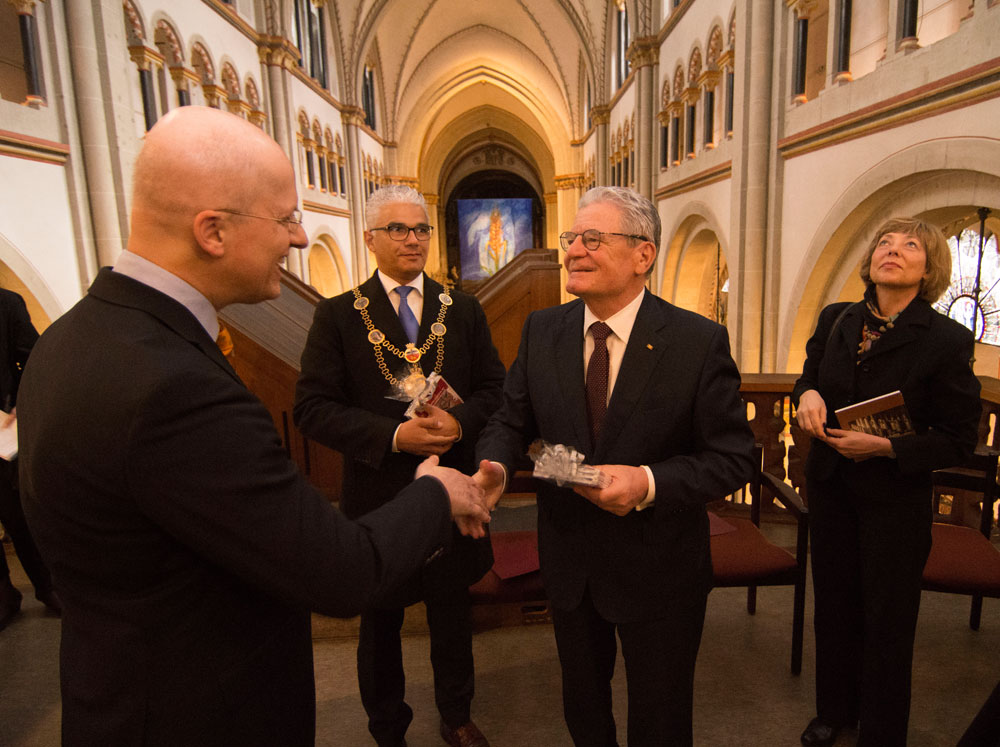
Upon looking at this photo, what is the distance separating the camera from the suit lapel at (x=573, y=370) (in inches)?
70.2

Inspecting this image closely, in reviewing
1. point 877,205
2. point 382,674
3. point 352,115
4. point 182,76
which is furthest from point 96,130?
point 352,115

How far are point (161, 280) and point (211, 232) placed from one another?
0.42ft

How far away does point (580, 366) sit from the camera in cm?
183

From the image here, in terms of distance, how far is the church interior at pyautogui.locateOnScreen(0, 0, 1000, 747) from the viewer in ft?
9.20

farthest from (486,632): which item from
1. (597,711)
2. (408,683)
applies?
(597,711)

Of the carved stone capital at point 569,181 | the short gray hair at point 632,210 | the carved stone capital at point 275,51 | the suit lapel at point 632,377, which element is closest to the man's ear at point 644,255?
the short gray hair at point 632,210

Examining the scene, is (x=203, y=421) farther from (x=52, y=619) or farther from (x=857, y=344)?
(x=52, y=619)

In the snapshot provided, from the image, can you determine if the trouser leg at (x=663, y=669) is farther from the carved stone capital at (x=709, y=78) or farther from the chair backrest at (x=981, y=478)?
the carved stone capital at (x=709, y=78)

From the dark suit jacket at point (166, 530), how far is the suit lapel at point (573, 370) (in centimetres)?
69

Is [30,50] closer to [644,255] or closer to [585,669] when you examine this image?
[644,255]

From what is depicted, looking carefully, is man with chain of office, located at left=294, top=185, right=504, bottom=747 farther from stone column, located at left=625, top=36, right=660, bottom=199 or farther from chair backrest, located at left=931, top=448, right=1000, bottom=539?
stone column, located at left=625, top=36, right=660, bottom=199

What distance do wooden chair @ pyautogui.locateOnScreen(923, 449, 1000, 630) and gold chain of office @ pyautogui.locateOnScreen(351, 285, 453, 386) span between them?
2133mm

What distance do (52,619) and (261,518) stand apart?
3315 millimetres

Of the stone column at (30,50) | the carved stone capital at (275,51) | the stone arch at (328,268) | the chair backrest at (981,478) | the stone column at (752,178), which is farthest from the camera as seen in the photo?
the stone arch at (328,268)
